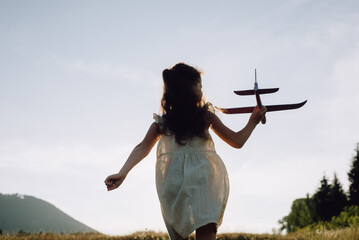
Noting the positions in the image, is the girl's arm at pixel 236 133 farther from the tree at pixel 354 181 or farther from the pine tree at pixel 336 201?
the tree at pixel 354 181

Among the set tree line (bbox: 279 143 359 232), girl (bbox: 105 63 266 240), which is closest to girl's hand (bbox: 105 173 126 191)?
girl (bbox: 105 63 266 240)

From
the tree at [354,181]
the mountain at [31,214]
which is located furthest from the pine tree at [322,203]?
the mountain at [31,214]

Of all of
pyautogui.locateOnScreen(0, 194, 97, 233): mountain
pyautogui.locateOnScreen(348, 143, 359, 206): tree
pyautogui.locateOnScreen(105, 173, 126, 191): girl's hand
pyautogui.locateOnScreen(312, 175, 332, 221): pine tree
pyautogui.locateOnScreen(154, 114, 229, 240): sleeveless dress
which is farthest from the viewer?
pyautogui.locateOnScreen(0, 194, 97, 233): mountain

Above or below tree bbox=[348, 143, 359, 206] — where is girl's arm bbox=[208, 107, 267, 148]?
below

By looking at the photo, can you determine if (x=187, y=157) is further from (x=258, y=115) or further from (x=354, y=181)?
(x=354, y=181)

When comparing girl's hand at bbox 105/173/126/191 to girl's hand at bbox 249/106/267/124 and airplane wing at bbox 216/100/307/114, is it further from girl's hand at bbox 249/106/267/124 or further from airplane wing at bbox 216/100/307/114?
girl's hand at bbox 249/106/267/124

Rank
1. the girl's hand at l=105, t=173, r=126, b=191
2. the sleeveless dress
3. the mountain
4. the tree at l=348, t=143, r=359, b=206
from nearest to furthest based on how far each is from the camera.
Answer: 1. the sleeveless dress
2. the girl's hand at l=105, t=173, r=126, b=191
3. the tree at l=348, t=143, r=359, b=206
4. the mountain

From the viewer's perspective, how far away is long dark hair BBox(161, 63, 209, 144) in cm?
271

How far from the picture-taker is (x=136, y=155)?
287 centimetres

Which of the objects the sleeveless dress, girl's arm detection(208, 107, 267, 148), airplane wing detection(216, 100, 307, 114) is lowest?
the sleeveless dress

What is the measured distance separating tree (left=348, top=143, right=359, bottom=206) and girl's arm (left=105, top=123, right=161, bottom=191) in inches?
1149

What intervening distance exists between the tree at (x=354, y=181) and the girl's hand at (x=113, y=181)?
96.7 ft

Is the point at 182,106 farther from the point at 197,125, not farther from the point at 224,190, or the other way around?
the point at 224,190

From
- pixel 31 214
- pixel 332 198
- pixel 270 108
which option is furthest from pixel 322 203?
pixel 31 214
